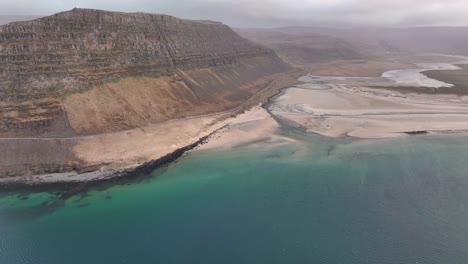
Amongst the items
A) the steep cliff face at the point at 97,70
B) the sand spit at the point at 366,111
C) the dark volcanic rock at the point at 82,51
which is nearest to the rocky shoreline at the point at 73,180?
the steep cliff face at the point at 97,70

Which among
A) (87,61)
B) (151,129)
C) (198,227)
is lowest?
(198,227)

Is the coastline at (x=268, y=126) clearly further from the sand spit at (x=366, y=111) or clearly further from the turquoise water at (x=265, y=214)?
the turquoise water at (x=265, y=214)

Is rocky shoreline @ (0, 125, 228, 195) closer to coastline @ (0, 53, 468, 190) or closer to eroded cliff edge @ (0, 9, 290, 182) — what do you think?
coastline @ (0, 53, 468, 190)

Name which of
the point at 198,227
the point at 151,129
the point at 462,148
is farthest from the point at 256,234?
the point at 462,148

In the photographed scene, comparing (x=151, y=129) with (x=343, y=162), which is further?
(x=151, y=129)

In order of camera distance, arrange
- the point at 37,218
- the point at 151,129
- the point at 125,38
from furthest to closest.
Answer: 1. the point at 125,38
2. the point at 151,129
3. the point at 37,218

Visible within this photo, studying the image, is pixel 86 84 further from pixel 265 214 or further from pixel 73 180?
pixel 265 214

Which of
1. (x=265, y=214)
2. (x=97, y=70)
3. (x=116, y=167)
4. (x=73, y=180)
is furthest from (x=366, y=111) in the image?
(x=73, y=180)

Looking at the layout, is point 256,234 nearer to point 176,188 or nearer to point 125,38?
point 176,188
